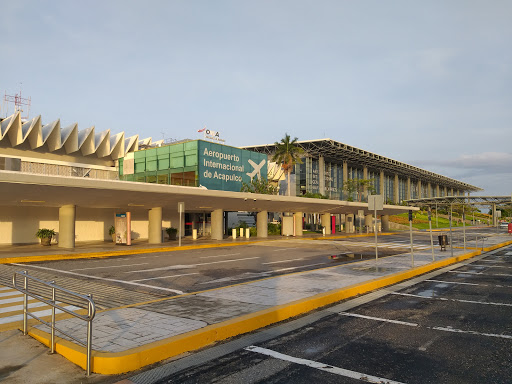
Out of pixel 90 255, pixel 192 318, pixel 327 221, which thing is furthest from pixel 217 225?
pixel 192 318

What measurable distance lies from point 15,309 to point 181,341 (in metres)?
4.90

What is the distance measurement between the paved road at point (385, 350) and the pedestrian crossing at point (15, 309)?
4.01 metres

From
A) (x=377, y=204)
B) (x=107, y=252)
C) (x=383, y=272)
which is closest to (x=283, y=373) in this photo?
(x=383, y=272)

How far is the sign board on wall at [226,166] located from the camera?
37.7 meters

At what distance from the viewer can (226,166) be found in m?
40.8

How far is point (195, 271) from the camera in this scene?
1581 centimetres

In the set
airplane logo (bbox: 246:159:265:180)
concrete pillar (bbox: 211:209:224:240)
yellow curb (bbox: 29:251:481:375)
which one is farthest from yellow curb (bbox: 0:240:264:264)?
airplane logo (bbox: 246:159:265:180)

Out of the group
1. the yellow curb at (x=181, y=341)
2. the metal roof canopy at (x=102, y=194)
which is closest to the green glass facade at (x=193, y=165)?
the metal roof canopy at (x=102, y=194)

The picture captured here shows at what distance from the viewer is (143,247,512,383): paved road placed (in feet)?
17.1

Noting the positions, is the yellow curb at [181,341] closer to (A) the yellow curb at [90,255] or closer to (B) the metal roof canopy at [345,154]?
(A) the yellow curb at [90,255]

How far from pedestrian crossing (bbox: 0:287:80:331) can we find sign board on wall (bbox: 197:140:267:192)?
27.0 m

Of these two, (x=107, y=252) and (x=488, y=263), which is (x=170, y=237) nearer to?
(x=107, y=252)

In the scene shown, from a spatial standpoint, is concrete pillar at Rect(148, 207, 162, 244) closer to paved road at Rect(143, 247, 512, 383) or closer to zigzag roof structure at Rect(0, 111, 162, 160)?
zigzag roof structure at Rect(0, 111, 162, 160)

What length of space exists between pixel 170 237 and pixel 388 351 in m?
33.9
